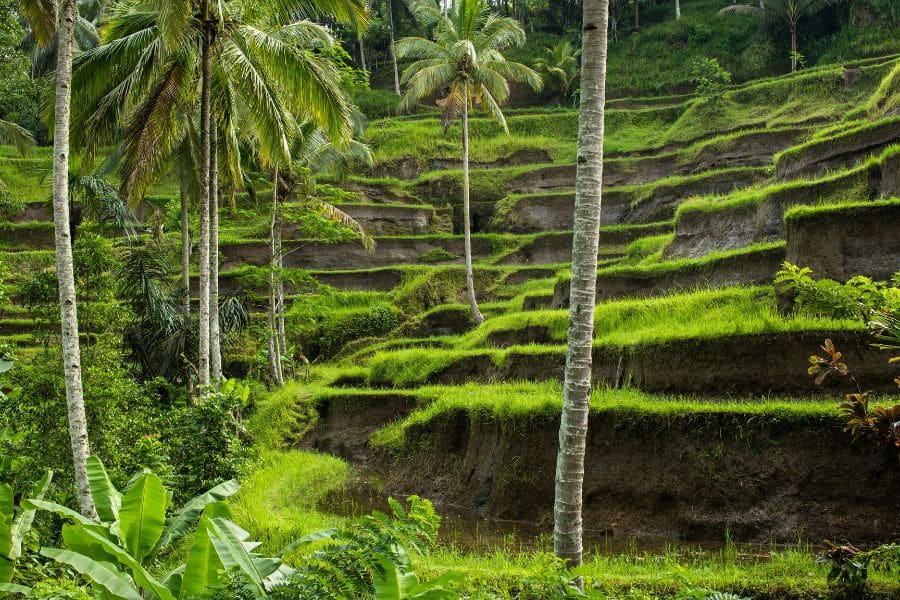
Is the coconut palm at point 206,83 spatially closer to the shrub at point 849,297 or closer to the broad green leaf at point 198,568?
the broad green leaf at point 198,568

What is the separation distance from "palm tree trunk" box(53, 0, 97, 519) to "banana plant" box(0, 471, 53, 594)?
5.70ft

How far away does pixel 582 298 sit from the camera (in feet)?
21.7

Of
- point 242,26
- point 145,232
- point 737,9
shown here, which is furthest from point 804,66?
point 242,26

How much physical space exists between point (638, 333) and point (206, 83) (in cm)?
835

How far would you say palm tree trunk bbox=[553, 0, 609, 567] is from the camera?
21.5 ft

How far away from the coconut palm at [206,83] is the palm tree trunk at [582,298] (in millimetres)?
7445

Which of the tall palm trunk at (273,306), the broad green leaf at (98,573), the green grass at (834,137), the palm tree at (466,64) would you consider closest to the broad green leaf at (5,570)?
the broad green leaf at (98,573)

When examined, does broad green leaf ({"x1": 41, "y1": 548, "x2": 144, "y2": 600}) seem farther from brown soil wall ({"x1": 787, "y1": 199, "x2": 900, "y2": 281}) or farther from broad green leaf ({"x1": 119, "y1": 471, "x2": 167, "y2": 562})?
brown soil wall ({"x1": 787, "y1": 199, "x2": 900, "y2": 281})

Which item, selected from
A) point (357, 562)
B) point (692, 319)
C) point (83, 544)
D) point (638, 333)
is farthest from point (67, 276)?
point (692, 319)

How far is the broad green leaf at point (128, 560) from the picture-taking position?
194 inches

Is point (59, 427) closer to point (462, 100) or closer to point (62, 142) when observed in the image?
point (62, 142)

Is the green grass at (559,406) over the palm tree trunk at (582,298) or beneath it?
beneath

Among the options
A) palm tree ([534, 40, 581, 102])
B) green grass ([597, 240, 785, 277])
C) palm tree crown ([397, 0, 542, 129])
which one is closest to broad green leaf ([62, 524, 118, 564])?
green grass ([597, 240, 785, 277])

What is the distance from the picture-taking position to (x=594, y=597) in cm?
532
